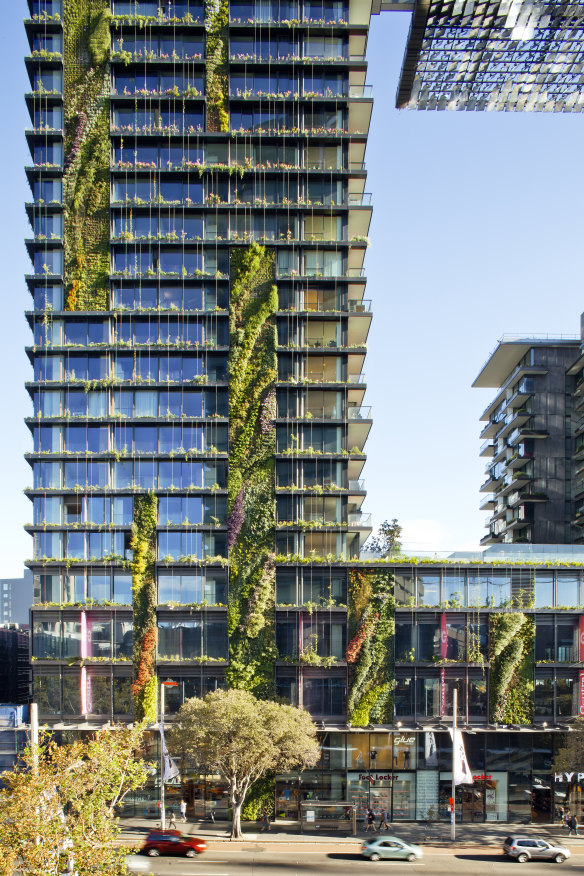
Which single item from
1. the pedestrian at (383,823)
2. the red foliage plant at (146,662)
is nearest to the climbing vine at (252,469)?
the red foliage plant at (146,662)

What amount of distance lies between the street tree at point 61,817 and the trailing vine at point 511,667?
130 feet

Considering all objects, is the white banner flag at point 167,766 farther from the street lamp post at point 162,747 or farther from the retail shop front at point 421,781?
the retail shop front at point 421,781

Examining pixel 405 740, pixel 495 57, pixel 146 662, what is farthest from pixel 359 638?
pixel 495 57

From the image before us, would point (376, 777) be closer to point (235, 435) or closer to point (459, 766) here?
point (459, 766)

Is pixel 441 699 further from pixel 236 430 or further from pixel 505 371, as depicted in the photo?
pixel 505 371

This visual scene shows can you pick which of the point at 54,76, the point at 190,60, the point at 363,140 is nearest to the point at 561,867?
the point at 363,140

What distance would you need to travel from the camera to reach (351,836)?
55.9m

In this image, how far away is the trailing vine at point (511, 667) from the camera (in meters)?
61.2

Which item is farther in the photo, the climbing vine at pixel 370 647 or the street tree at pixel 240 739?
the climbing vine at pixel 370 647

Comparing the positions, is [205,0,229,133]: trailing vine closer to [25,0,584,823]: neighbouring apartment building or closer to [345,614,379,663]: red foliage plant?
[25,0,584,823]: neighbouring apartment building

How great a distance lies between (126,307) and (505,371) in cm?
5473

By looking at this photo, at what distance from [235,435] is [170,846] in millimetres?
29419

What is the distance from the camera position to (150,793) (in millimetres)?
61156

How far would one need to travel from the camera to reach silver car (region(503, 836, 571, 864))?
164 feet
